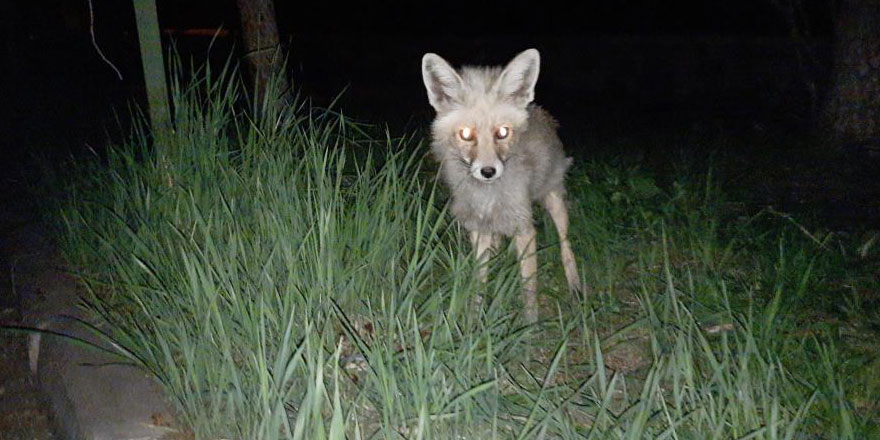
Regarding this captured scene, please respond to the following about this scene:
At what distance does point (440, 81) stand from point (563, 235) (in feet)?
3.74

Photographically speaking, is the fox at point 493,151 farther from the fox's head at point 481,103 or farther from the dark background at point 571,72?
the dark background at point 571,72

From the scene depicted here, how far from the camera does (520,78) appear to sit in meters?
4.43

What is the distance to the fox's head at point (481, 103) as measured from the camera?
4.38 meters

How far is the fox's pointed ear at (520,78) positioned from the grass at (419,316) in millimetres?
739

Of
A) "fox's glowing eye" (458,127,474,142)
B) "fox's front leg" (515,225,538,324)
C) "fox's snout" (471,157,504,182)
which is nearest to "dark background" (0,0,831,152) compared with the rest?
"fox's front leg" (515,225,538,324)

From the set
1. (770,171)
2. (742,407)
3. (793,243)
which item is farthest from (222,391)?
(770,171)

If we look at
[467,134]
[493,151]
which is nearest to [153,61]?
[467,134]

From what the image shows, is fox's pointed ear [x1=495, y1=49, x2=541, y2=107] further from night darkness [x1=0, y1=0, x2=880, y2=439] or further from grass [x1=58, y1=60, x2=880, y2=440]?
grass [x1=58, y1=60, x2=880, y2=440]

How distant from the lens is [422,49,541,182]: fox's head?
438cm

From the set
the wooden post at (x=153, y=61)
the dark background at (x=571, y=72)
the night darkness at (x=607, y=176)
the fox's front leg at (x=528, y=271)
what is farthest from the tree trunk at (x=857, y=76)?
the wooden post at (x=153, y=61)

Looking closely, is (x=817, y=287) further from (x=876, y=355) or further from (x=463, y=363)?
(x=463, y=363)

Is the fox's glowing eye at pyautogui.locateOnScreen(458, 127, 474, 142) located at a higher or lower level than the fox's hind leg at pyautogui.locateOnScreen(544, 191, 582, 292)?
higher

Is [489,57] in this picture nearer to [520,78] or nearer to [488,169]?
[520,78]

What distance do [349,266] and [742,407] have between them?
163cm
